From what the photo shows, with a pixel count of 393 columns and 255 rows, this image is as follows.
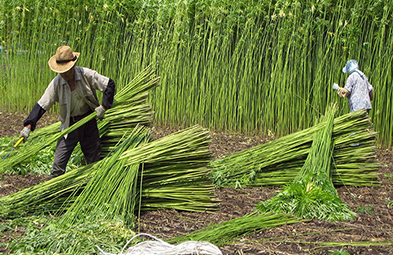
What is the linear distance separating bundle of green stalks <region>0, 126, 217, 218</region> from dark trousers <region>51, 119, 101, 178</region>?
473mm

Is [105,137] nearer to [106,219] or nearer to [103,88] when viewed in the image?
[103,88]

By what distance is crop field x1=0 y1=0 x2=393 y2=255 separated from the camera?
11.6ft

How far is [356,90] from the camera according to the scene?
6.20m

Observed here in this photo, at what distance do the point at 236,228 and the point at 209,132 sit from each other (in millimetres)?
882

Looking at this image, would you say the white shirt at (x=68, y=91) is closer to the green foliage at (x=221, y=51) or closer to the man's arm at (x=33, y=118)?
the man's arm at (x=33, y=118)

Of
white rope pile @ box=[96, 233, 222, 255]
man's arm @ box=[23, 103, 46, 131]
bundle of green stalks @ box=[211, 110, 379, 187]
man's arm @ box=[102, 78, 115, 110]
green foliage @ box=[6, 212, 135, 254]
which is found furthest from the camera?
bundle of green stalks @ box=[211, 110, 379, 187]

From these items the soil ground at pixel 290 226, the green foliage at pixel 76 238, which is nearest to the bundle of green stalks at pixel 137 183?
the soil ground at pixel 290 226

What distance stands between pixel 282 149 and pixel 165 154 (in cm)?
144

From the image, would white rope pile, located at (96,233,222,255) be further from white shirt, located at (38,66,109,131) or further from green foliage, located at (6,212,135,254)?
white shirt, located at (38,66,109,131)

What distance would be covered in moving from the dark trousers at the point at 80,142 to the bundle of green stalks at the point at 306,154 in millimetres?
1226

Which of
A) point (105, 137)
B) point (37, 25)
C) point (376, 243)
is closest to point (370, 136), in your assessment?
point (376, 243)

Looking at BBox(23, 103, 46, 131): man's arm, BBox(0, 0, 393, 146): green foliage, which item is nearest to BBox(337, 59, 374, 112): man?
BBox(0, 0, 393, 146): green foliage

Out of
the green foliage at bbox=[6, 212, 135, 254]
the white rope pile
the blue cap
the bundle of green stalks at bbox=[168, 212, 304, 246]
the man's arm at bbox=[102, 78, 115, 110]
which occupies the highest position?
the blue cap

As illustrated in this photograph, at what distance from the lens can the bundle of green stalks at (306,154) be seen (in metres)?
4.82
